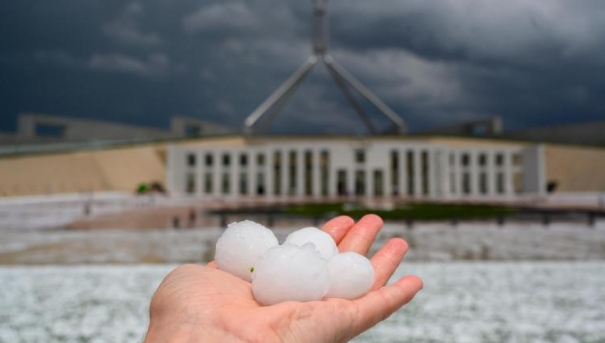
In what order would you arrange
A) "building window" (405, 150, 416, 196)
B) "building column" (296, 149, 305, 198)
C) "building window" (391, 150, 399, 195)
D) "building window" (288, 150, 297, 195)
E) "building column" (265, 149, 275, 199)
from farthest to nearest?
"building window" (288, 150, 297, 195) < "building window" (405, 150, 416, 196) < "building window" (391, 150, 399, 195) < "building column" (265, 149, 275, 199) < "building column" (296, 149, 305, 198)

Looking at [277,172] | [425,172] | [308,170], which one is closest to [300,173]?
[308,170]

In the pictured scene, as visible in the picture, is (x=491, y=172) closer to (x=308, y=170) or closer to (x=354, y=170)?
(x=354, y=170)

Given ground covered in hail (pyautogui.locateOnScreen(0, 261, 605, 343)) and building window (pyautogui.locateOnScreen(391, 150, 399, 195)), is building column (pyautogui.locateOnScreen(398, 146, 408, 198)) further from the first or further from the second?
ground covered in hail (pyautogui.locateOnScreen(0, 261, 605, 343))

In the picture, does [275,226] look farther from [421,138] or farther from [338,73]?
[338,73]

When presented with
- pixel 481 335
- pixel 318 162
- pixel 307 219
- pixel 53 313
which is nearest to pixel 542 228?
pixel 307 219

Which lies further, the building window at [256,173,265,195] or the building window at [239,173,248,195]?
the building window at [239,173,248,195]

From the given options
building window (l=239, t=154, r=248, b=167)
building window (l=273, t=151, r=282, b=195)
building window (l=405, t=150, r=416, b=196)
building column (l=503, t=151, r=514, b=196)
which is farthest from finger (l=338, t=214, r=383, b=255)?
building column (l=503, t=151, r=514, b=196)

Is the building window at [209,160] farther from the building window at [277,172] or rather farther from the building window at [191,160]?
the building window at [277,172]
